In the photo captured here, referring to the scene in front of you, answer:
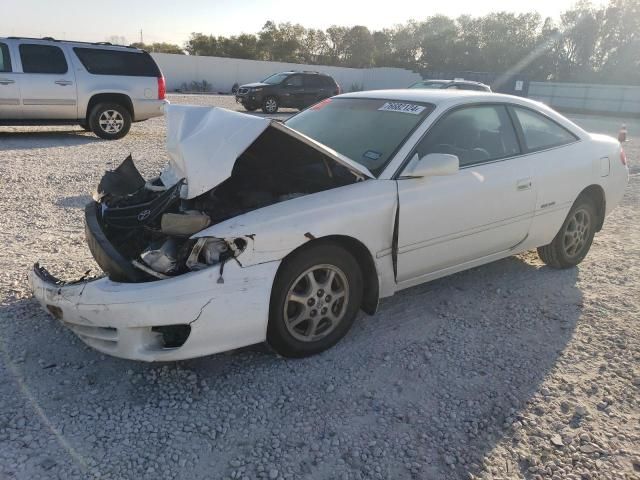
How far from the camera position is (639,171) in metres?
10.1

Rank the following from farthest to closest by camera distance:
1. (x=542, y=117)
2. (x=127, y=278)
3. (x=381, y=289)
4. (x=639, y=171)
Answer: (x=639, y=171) → (x=542, y=117) → (x=381, y=289) → (x=127, y=278)

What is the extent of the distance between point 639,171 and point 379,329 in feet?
30.1

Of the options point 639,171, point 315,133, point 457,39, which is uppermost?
point 457,39

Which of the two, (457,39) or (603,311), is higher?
(457,39)

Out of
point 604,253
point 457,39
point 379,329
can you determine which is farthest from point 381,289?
point 457,39

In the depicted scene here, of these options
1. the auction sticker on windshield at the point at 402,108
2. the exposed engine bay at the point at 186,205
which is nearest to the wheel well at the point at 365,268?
the exposed engine bay at the point at 186,205

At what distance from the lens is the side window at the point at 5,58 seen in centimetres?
937

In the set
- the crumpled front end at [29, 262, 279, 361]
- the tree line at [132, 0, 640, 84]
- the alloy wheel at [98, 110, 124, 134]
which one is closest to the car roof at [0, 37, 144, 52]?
the alloy wheel at [98, 110, 124, 134]

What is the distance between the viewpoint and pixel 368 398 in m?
2.77

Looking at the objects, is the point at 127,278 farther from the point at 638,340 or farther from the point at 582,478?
the point at 638,340

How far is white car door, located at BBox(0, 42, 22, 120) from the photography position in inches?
368

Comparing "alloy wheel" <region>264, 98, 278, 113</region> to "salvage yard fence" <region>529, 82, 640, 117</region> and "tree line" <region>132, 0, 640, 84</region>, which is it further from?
"tree line" <region>132, 0, 640, 84</region>

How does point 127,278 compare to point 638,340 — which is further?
point 638,340

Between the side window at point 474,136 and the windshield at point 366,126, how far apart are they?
170mm
